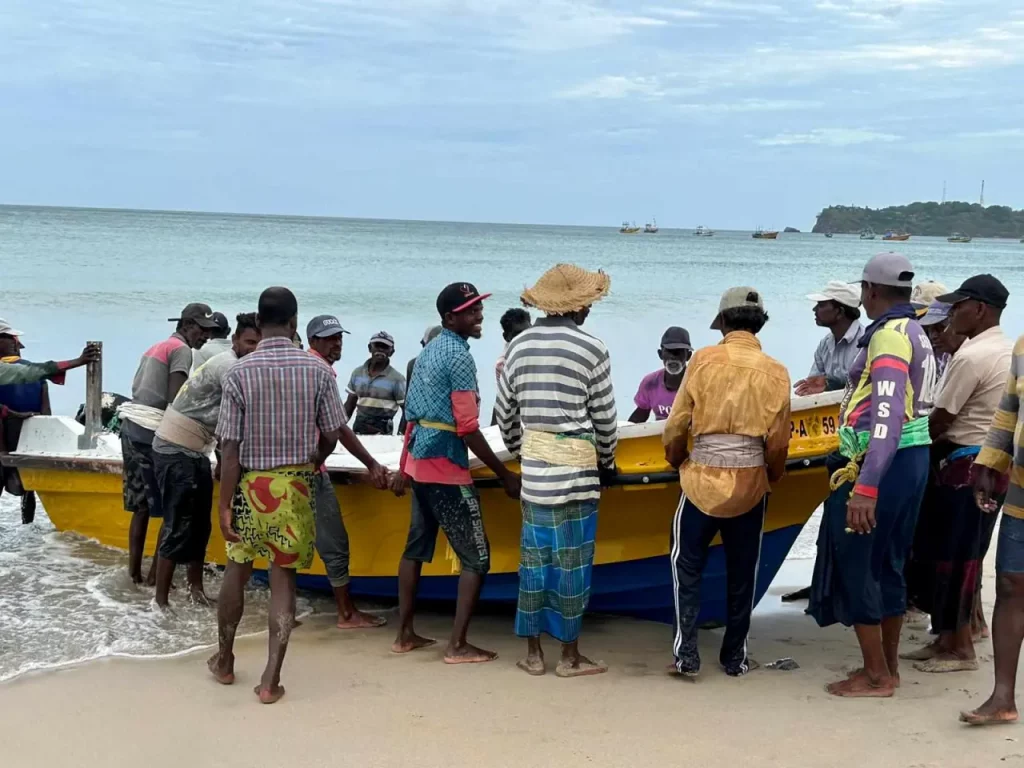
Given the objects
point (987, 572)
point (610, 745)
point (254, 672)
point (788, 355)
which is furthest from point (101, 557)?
point (788, 355)

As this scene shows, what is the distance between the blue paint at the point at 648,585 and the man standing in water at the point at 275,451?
1.36 m

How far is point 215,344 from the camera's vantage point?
5.97 metres

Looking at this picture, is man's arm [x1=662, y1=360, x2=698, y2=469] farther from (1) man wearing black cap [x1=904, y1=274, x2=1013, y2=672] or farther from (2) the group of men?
(1) man wearing black cap [x1=904, y1=274, x2=1013, y2=672]

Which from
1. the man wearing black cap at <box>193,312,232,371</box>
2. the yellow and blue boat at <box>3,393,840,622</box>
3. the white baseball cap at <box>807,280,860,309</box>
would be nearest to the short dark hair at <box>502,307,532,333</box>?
the yellow and blue boat at <box>3,393,840,622</box>

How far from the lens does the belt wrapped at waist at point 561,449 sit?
4.77 m

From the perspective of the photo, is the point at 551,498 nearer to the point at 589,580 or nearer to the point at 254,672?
the point at 589,580

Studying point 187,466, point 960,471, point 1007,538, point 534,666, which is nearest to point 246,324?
point 187,466

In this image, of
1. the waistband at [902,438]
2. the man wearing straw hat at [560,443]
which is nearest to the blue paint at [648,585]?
the man wearing straw hat at [560,443]

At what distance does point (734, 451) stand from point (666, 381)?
91.5 inches

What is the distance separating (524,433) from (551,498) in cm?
32

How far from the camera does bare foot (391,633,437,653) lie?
5355 mm

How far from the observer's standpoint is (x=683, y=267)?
5897 cm

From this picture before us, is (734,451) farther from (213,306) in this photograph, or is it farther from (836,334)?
(213,306)

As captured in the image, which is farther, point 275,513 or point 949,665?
point 949,665
